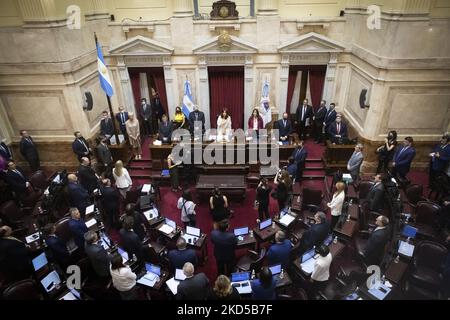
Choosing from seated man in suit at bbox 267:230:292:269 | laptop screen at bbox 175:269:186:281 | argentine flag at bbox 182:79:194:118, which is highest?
argentine flag at bbox 182:79:194:118

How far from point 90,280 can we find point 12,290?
127 cm

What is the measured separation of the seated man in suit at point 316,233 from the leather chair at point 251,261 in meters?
0.85

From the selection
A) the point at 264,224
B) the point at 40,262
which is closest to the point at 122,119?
the point at 40,262

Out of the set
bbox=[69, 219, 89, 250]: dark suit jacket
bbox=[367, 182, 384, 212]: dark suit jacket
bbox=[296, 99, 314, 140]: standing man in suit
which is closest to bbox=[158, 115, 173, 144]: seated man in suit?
bbox=[69, 219, 89, 250]: dark suit jacket

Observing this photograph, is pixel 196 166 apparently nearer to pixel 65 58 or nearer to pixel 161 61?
pixel 161 61

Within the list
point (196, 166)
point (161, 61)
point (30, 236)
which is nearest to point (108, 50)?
point (161, 61)

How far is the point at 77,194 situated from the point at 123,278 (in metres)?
3.22

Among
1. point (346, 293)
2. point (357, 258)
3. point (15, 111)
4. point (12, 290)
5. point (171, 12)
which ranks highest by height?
point (171, 12)

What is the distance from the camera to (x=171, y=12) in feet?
35.9

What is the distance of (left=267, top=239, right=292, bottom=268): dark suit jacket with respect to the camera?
5.37m

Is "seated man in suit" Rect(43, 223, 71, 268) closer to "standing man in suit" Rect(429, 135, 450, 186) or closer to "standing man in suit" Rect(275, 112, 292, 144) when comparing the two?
"standing man in suit" Rect(275, 112, 292, 144)

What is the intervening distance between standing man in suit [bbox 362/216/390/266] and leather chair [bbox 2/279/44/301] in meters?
6.02

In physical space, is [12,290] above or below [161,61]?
below

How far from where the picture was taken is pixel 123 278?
16.1 feet
